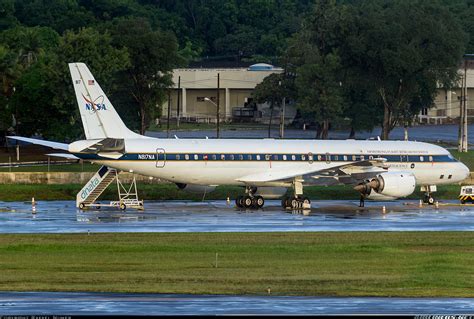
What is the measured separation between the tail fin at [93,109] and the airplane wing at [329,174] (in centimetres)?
626

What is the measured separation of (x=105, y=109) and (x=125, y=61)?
37.5m

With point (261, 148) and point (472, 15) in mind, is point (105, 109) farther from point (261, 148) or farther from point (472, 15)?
point (472, 15)

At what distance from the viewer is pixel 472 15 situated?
156 m

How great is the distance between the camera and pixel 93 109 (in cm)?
5156

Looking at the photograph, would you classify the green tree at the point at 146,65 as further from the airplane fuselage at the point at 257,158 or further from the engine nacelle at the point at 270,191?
the airplane fuselage at the point at 257,158


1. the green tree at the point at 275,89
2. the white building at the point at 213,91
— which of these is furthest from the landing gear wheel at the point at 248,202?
the white building at the point at 213,91

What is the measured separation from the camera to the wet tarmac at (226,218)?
43.8 m

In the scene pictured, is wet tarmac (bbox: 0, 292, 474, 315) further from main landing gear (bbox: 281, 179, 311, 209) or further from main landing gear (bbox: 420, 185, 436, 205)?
main landing gear (bbox: 420, 185, 436, 205)

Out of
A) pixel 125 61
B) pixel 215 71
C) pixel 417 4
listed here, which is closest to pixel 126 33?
pixel 125 61

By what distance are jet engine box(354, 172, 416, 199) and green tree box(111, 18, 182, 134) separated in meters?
41.7

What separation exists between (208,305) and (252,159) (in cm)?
2856

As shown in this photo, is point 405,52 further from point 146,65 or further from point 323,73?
point 146,65

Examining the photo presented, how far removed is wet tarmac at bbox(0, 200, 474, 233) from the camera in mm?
43750

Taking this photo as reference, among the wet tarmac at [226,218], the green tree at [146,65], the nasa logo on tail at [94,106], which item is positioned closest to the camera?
the wet tarmac at [226,218]
